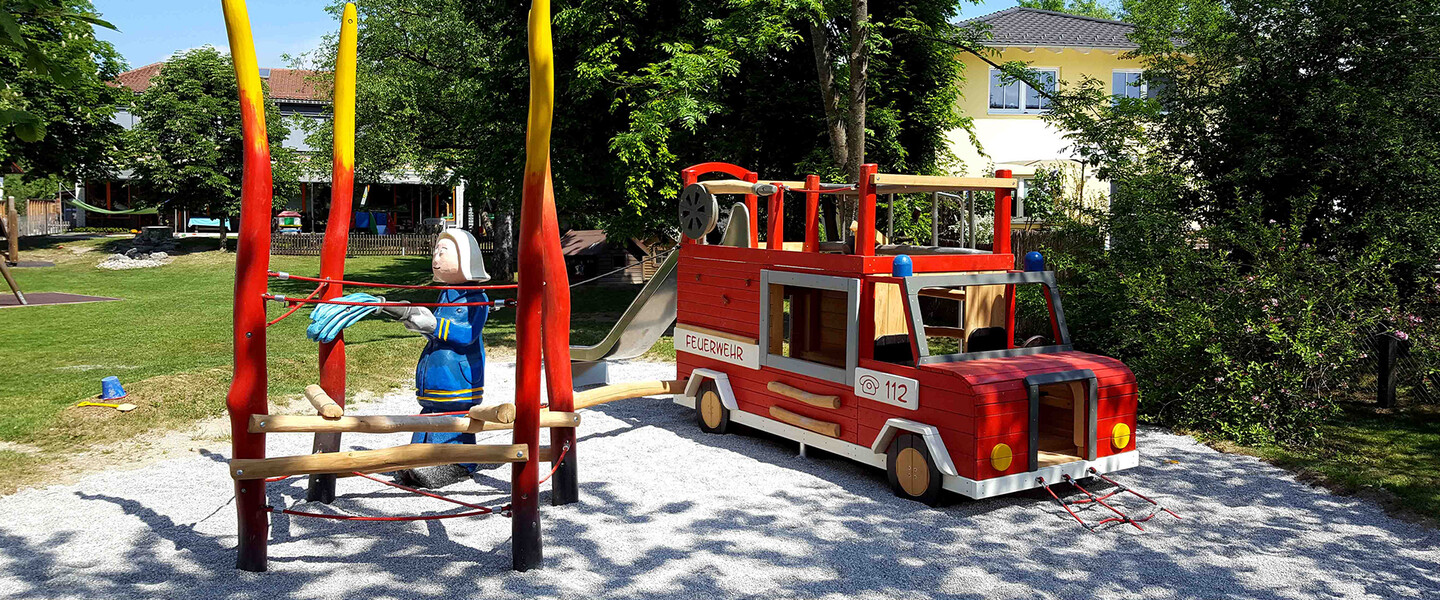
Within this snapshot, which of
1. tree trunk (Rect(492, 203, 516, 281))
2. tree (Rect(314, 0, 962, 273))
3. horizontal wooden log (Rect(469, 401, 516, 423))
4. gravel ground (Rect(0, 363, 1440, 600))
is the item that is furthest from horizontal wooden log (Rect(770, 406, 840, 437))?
tree trunk (Rect(492, 203, 516, 281))

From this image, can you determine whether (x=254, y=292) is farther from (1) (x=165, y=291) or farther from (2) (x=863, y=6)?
(1) (x=165, y=291)

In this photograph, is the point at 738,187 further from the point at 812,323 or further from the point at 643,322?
the point at 643,322

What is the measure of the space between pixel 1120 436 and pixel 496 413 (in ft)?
15.0

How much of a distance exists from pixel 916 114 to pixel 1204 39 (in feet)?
15.9

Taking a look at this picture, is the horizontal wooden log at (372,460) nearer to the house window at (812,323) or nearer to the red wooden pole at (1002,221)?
the house window at (812,323)

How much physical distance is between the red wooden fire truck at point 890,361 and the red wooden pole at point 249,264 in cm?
415

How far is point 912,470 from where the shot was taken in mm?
7172

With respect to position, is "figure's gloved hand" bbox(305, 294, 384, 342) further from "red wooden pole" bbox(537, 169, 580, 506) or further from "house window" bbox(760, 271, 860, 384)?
"house window" bbox(760, 271, 860, 384)

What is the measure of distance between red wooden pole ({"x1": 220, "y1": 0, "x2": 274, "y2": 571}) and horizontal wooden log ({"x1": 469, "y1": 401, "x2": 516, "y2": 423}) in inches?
44.5

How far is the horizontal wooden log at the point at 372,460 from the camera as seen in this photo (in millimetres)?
5270

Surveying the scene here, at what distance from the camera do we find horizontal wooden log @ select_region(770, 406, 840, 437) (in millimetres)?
7980

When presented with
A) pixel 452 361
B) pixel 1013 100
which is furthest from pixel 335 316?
pixel 1013 100

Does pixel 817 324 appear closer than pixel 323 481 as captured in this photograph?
No

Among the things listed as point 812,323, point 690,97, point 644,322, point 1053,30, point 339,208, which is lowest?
point 644,322
